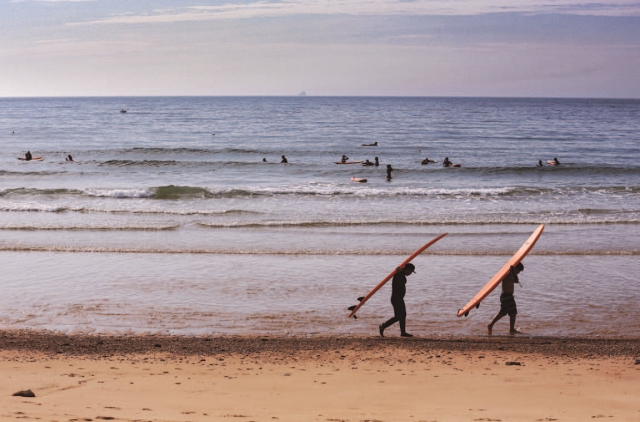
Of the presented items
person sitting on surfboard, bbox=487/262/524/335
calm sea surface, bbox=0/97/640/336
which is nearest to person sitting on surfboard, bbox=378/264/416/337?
calm sea surface, bbox=0/97/640/336

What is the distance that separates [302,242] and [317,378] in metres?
10.1

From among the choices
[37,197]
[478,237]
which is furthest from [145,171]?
[478,237]

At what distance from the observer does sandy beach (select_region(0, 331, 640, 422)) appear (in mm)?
7520

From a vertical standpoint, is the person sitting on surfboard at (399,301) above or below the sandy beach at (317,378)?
above

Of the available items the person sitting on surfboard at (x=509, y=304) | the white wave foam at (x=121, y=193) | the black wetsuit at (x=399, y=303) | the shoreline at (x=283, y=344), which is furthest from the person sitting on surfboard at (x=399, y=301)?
the white wave foam at (x=121, y=193)

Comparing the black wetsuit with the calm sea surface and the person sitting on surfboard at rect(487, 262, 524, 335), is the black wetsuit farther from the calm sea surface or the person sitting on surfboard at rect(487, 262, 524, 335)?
the person sitting on surfboard at rect(487, 262, 524, 335)

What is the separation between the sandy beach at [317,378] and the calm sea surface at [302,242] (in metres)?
1.15

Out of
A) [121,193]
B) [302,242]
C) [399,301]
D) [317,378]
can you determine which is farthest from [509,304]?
[121,193]

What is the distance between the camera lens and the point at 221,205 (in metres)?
26.6

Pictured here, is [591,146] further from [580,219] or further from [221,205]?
[221,205]

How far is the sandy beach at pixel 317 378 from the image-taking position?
7.52 m

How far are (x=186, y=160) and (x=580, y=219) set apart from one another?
90.9ft

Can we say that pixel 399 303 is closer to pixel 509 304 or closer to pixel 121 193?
pixel 509 304

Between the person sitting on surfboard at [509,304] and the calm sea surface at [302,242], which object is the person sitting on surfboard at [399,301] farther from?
the person sitting on surfboard at [509,304]
